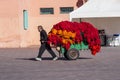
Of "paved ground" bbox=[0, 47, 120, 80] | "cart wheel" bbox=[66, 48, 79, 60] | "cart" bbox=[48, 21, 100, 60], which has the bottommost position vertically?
"paved ground" bbox=[0, 47, 120, 80]

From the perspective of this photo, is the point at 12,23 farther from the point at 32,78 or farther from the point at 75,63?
the point at 32,78

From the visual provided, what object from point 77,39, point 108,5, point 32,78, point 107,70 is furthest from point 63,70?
point 108,5

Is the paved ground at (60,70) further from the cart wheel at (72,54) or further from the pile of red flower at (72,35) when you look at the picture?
the pile of red flower at (72,35)

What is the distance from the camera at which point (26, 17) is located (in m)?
41.2

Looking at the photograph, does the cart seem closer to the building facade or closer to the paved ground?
the paved ground

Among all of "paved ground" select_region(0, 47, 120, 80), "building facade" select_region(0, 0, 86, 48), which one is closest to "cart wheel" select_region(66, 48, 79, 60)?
Result: "paved ground" select_region(0, 47, 120, 80)

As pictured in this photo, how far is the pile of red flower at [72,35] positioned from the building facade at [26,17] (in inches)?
541

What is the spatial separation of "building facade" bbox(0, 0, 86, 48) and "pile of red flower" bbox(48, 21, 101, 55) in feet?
45.1

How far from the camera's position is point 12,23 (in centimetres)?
3950

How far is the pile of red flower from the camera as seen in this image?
25.7 meters

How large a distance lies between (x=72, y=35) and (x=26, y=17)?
15929 millimetres

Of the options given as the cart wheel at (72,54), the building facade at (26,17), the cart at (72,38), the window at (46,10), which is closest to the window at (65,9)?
the building facade at (26,17)

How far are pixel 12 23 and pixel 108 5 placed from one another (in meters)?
6.79

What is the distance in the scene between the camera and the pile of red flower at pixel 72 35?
25.7 metres
